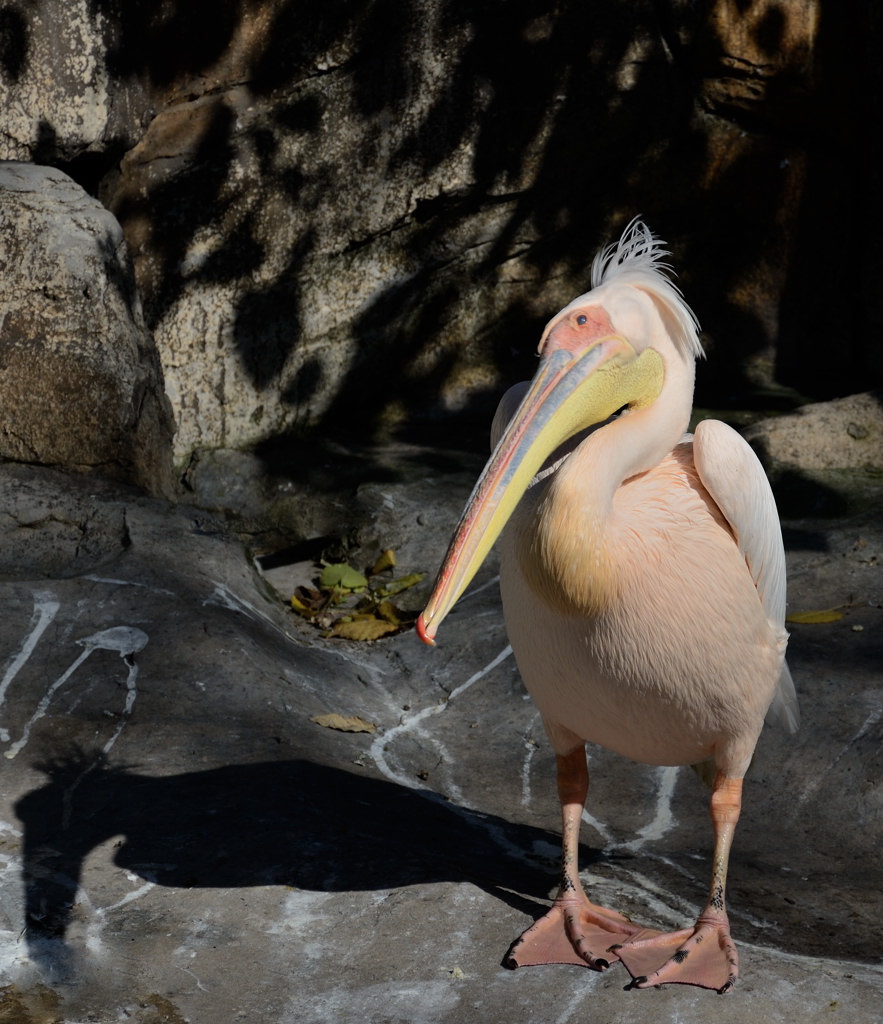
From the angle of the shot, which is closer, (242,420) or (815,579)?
(815,579)

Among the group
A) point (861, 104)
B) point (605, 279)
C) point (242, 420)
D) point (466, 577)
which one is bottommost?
point (242, 420)

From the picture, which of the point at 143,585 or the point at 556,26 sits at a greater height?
the point at 556,26

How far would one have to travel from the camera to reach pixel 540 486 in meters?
2.84

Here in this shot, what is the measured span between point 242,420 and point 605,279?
172 inches

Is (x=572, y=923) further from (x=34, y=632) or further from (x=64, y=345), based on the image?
(x=64, y=345)

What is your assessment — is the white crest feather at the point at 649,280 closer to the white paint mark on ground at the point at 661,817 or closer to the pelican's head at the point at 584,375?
the pelican's head at the point at 584,375

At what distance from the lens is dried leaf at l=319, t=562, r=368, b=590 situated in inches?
228

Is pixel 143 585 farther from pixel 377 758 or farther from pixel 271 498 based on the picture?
pixel 271 498

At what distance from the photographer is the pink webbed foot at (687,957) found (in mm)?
2736

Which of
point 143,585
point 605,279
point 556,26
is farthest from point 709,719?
point 556,26

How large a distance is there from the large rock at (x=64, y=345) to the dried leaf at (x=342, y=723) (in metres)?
1.93

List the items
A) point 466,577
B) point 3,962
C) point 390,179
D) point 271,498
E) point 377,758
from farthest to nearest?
point 390,179, point 271,498, point 377,758, point 3,962, point 466,577

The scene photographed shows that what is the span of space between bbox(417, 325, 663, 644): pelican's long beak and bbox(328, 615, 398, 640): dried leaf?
2.68m

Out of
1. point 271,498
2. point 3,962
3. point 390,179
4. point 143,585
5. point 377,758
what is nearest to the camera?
point 3,962
